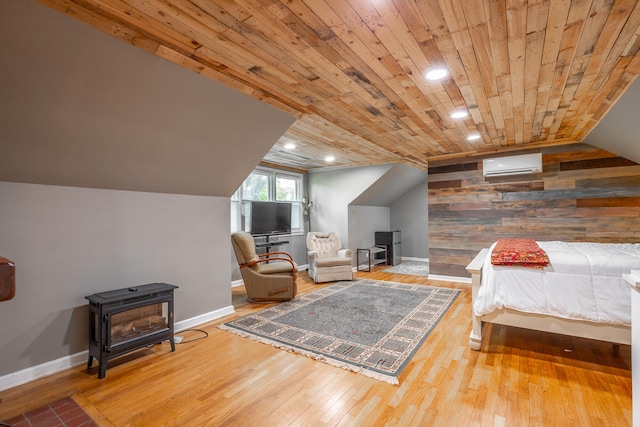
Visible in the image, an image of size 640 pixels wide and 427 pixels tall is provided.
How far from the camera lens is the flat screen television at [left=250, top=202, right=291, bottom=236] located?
540 centimetres

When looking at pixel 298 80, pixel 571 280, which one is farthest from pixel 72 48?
pixel 571 280

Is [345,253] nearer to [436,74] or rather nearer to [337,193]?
[337,193]

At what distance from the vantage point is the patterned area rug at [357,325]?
260 centimetres

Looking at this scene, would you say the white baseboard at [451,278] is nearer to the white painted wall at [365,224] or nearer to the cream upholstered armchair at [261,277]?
the white painted wall at [365,224]

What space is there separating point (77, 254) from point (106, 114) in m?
1.28

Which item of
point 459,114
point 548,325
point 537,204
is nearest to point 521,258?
point 548,325

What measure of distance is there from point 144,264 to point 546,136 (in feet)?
17.8

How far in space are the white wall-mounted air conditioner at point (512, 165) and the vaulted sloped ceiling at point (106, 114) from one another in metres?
3.58

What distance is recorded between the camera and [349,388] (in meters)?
2.15

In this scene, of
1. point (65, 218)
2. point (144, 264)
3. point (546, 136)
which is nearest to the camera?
point (65, 218)

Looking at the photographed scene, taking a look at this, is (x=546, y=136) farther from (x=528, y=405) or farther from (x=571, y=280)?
(x=528, y=405)

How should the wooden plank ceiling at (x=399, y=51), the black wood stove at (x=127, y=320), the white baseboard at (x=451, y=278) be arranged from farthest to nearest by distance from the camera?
the white baseboard at (x=451, y=278) → the black wood stove at (x=127, y=320) → the wooden plank ceiling at (x=399, y=51)

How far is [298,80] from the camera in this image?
8.06ft

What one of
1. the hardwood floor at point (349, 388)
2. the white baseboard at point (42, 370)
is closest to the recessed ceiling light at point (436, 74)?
the hardwood floor at point (349, 388)
